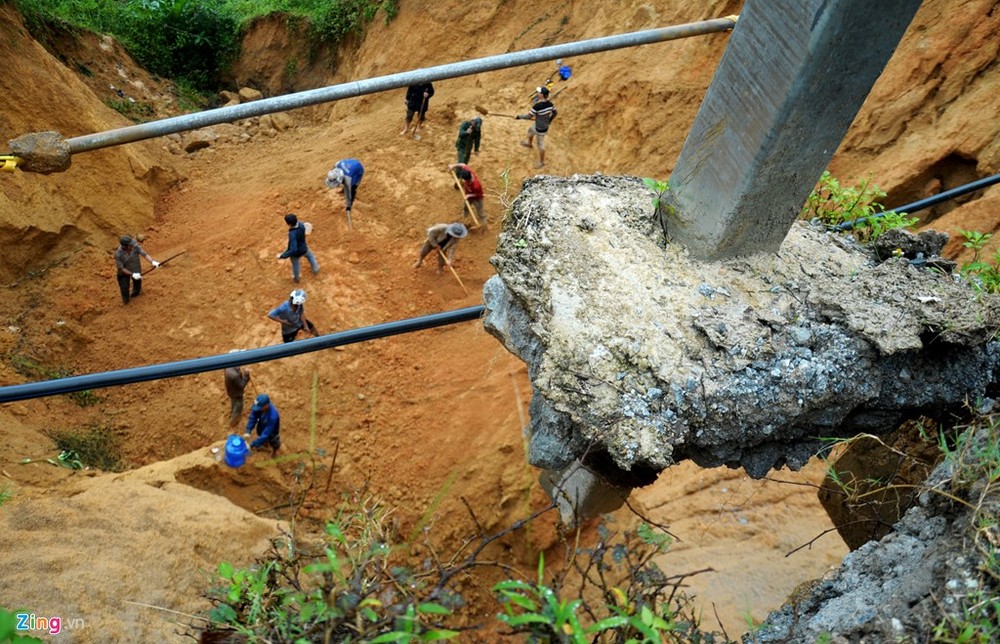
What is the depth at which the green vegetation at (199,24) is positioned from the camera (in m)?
13.7

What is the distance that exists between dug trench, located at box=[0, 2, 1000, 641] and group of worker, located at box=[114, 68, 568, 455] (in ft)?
A: 1.01

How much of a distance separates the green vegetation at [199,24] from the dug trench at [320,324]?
0.57 m

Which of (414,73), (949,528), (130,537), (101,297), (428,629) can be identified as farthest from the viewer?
(101,297)

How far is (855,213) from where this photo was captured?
13.4 ft

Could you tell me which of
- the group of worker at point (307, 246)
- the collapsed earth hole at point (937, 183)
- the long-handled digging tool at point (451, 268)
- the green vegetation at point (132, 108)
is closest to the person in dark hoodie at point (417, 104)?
the group of worker at point (307, 246)

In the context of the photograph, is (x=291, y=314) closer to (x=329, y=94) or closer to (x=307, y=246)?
(x=307, y=246)

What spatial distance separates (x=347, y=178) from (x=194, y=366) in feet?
22.5

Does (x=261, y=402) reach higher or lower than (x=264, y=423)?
higher

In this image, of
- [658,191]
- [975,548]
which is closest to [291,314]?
[658,191]

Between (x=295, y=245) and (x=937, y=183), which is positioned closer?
(x=937, y=183)

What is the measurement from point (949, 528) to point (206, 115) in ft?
12.9

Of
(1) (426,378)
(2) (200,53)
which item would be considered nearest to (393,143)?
(1) (426,378)

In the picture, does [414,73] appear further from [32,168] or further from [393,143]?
[393,143]

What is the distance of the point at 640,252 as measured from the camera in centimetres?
342
